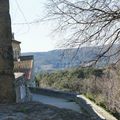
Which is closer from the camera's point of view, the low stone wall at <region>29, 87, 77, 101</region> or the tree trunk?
the tree trunk

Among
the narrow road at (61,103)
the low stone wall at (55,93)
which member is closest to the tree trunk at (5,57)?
the narrow road at (61,103)

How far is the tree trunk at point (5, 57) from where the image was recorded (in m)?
5.40

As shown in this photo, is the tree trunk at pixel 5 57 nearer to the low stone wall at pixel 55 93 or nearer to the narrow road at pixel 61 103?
the narrow road at pixel 61 103

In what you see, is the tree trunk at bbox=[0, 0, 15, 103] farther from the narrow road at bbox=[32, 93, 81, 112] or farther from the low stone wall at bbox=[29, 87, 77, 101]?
the low stone wall at bbox=[29, 87, 77, 101]

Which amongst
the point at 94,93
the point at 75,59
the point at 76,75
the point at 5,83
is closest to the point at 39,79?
the point at 76,75

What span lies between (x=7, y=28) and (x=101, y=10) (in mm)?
5480

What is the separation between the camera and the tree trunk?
213 inches

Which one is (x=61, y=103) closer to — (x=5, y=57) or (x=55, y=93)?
(x=55, y=93)

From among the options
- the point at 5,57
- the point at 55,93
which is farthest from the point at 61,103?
the point at 5,57

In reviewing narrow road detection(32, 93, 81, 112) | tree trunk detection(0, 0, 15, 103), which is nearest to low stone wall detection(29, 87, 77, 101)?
narrow road detection(32, 93, 81, 112)

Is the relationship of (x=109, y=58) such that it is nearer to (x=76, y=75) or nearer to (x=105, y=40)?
(x=105, y=40)

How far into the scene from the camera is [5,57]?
18.1 feet

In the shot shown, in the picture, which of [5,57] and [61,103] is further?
[61,103]

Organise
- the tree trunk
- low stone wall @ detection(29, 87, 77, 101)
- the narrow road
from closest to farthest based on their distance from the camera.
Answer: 1. the tree trunk
2. the narrow road
3. low stone wall @ detection(29, 87, 77, 101)
